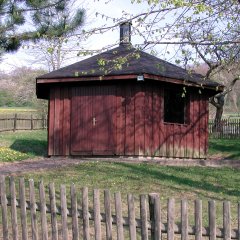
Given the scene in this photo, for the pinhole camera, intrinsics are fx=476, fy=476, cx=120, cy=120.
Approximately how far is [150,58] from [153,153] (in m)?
3.98

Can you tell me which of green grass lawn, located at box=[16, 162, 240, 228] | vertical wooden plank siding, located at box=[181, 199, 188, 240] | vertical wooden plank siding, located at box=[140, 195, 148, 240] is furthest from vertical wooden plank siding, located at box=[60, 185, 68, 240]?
green grass lawn, located at box=[16, 162, 240, 228]

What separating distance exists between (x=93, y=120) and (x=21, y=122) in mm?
22277

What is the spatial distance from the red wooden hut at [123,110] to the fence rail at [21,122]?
19.3m

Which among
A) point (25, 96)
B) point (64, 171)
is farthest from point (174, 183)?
point (25, 96)

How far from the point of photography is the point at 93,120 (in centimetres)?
1680

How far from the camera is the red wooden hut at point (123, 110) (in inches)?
645

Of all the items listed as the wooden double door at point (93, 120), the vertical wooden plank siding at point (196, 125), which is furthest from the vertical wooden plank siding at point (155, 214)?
the vertical wooden plank siding at point (196, 125)

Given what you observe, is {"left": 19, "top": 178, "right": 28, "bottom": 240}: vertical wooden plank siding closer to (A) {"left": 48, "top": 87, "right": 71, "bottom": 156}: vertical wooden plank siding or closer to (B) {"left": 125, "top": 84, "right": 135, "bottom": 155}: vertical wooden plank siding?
(B) {"left": 125, "top": 84, "right": 135, "bottom": 155}: vertical wooden plank siding

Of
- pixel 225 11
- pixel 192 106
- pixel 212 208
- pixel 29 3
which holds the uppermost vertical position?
pixel 29 3

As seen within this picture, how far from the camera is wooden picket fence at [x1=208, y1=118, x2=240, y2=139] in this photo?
31.8 meters

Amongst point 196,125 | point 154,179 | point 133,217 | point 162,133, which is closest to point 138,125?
point 162,133

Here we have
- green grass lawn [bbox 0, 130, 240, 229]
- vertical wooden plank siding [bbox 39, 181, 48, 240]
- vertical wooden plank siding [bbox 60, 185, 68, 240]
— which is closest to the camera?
vertical wooden plank siding [bbox 60, 185, 68, 240]

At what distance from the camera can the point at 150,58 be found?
60.6 ft

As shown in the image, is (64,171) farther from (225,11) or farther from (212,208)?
(212,208)
